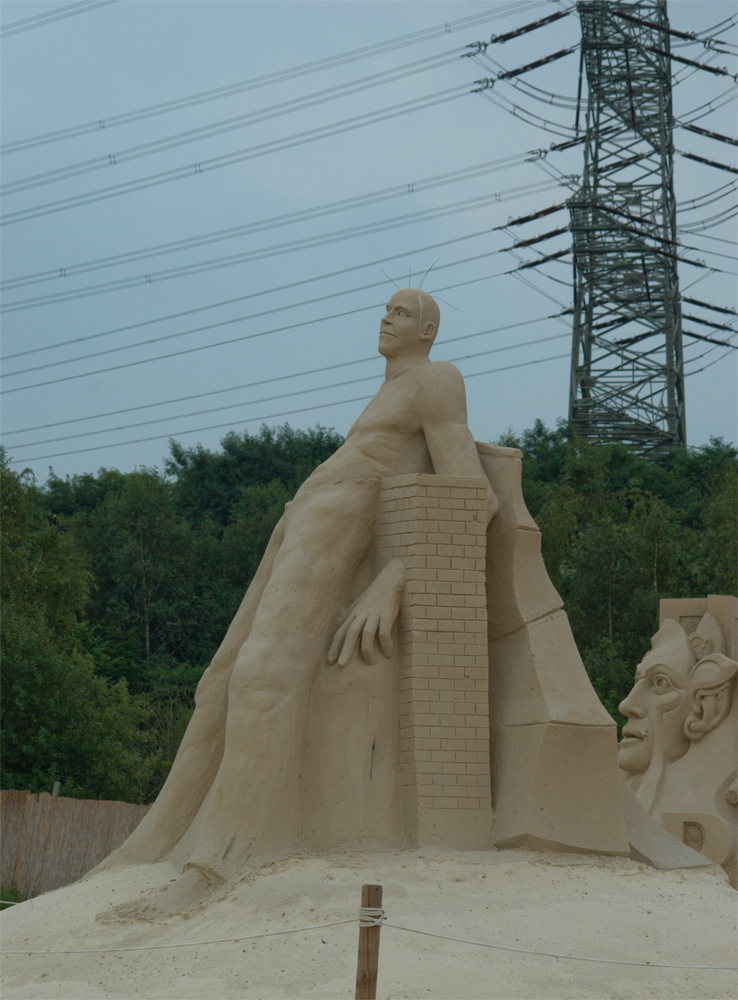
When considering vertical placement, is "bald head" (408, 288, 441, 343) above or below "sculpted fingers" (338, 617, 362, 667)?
above

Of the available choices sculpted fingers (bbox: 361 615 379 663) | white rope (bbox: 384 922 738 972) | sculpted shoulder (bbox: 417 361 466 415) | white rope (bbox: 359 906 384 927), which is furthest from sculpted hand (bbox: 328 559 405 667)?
white rope (bbox: 359 906 384 927)

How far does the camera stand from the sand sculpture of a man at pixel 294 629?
8023 millimetres

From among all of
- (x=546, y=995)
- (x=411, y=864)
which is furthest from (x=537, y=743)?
(x=546, y=995)

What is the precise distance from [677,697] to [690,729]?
1.01ft

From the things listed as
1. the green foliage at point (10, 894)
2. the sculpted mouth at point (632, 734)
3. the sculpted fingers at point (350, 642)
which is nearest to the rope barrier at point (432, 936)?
the sculpted fingers at point (350, 642)

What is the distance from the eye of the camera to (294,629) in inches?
334

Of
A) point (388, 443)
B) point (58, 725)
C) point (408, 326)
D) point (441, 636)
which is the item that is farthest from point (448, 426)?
point (58, 725)

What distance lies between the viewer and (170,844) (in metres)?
8.97

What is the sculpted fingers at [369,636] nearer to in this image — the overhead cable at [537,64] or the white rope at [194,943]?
the white rope at [194,943]

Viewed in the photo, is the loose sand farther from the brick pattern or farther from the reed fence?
the reed fence

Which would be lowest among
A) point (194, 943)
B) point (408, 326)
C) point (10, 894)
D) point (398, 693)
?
point (10, 894)

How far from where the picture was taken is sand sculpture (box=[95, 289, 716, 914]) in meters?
8.20

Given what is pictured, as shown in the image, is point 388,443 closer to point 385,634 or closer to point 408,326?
point 408,326

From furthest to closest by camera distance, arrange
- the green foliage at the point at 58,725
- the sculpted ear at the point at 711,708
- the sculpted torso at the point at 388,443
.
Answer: the green foliage at the point at 58,725, the sculpted ear at the point at 711,708, the sculpted torso at the point at 388,443
